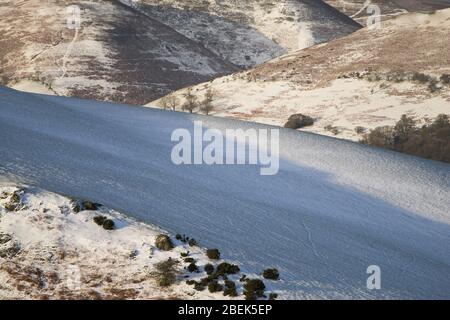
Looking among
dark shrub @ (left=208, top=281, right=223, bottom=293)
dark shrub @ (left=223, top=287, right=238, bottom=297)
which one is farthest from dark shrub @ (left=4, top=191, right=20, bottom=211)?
dark shrub @ (left=223, top=287, right=238, bottom=297)

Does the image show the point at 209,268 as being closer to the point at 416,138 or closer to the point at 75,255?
the point at 75,255

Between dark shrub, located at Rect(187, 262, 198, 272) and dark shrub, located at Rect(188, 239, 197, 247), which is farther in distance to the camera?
dark shrub, located at Rect(188, 239, 197, 247)

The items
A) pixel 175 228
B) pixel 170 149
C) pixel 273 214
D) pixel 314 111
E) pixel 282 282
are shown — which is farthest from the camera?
pixel 314 111

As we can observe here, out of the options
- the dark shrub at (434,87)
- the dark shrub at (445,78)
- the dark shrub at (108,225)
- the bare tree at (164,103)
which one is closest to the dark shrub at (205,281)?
the dark shrub at (108,225)

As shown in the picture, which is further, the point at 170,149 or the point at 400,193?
the point at 170,149

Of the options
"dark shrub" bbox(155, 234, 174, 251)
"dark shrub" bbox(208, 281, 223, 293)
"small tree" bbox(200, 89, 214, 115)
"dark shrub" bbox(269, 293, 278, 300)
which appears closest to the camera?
"dark shrub" bbox(208, 281, 223, 293)

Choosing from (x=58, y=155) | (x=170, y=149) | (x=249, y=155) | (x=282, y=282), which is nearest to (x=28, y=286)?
→ (x=282, y=282)

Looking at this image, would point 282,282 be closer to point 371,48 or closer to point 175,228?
point 175,228

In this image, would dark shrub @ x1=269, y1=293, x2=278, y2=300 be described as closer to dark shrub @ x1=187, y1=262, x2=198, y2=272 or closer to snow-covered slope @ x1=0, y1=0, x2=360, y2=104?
dark shrub @ x1=187, y1=262, x2=198, y2=272
